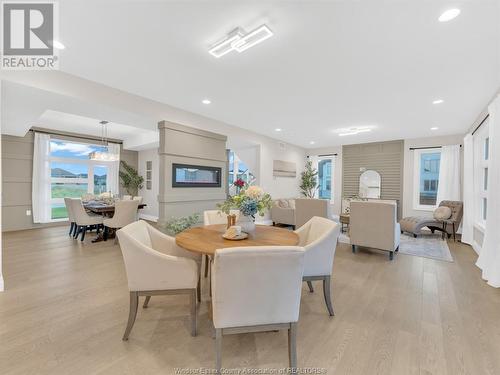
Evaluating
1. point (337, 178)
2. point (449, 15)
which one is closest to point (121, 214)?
point (449, 15)

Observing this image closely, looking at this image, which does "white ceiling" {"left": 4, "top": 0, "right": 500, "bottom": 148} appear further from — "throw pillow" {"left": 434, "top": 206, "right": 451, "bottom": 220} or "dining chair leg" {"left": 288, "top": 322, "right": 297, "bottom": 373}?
"dining chair leg" {"left": 288, "top": 322, "right": 297, "bottom": 373}

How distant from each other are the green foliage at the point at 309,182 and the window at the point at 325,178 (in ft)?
0.93

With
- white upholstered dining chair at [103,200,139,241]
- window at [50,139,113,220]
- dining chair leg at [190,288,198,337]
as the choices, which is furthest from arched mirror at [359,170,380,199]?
window at [50,139,113,220]

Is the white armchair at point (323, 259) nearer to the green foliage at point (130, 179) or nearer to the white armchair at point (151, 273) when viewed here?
the white armchair at point (151, 273)

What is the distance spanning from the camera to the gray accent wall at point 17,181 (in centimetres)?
538

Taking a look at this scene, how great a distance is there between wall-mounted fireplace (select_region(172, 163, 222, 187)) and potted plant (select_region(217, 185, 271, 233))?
2478mm

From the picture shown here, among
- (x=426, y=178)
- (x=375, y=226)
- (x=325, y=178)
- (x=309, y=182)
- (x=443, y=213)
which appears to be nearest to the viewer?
(x=375, y=226)

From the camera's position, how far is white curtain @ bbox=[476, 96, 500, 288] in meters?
2.72

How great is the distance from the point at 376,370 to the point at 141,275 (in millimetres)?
1751

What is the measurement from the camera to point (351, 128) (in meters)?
5.25

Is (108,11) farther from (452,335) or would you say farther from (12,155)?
(12,155)

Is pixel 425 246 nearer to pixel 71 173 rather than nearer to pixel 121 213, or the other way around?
pixel 121 213

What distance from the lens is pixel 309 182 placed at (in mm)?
7652

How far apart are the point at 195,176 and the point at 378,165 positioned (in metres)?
5.65
